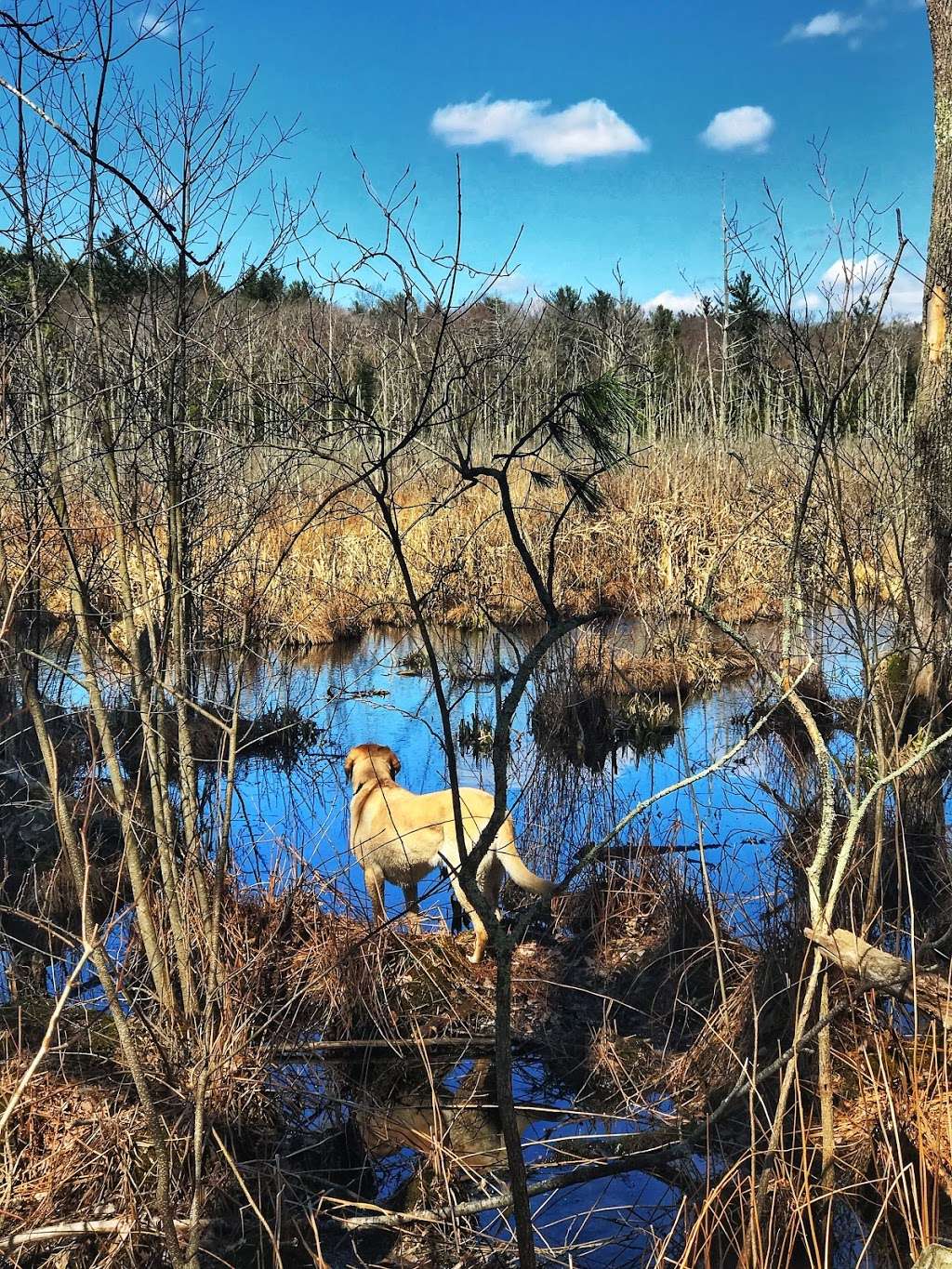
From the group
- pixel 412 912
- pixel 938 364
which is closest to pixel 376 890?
pixel 412 912

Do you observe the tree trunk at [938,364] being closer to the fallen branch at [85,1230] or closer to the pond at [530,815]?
the pond at [530,815]

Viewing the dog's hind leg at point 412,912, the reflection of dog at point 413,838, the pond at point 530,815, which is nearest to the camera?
the pond at point 530,815

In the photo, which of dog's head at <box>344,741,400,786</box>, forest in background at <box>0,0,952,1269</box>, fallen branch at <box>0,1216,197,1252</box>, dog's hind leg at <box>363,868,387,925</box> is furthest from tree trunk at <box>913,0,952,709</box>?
fallen branch at <box>0,1216,197,1252</box>

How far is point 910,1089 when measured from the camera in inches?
152

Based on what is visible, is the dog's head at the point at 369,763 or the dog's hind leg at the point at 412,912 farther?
the dog's head at the point at 369,763

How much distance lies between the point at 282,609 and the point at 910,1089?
35.9 feet

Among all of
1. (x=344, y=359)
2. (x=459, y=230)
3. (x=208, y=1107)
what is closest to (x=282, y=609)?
(x=344, y=359)

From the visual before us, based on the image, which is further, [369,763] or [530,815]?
[530,815]

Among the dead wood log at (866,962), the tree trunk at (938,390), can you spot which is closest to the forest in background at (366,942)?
the dead wood log at (866,962)

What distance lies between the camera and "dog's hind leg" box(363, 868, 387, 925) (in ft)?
18.5

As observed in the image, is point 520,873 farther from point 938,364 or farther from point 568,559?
point 568,559

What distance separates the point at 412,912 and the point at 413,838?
2.01 feet

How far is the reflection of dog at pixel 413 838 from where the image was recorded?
5.41 meters

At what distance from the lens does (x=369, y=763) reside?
6.39m
